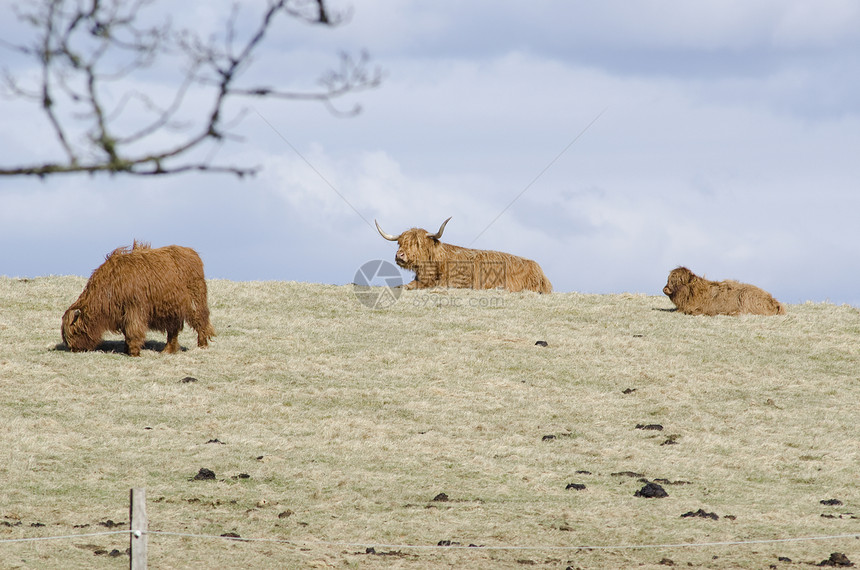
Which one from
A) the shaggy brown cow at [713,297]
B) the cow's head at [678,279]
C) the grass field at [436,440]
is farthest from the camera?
the cow's head at [678,279]

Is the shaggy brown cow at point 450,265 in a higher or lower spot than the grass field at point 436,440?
higher

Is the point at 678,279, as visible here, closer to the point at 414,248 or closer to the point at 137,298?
the point at 414,248

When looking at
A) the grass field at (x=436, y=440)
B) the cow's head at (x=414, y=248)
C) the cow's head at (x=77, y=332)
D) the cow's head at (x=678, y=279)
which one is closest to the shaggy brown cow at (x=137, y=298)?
the cow's head at (x=77, y=332)

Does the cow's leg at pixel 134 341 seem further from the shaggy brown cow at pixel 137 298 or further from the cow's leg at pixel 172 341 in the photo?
the cow's leg at pixel 172 341

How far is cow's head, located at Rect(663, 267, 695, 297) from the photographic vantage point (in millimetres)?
22953

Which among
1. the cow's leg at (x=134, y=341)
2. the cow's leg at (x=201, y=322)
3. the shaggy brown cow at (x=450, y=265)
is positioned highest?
the shaggy brown cow at (x=450, y=265)

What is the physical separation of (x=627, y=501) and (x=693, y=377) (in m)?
6.91

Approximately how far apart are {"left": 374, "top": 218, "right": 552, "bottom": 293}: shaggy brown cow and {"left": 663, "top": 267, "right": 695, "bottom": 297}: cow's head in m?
4.74

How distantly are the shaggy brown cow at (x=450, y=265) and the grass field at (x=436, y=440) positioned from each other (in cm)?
377

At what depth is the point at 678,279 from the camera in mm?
23016

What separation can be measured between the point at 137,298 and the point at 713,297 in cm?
1393

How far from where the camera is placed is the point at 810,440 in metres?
13.6

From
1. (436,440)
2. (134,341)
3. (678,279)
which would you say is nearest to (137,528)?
(436,440)

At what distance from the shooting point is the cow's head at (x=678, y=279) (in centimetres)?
2295
